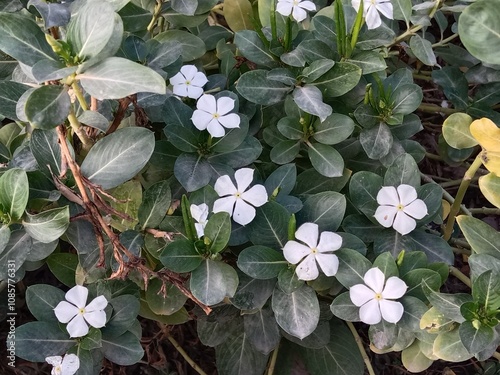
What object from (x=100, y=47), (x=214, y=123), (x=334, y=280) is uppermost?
(x=100, y=47)

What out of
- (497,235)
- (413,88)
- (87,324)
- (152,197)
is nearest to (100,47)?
(152,197)

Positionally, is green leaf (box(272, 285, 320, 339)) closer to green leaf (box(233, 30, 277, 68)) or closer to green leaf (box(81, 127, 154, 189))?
green leaf (box(81, 127, 154, 189))

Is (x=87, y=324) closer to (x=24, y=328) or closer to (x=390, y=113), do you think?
(x=24, y=328)

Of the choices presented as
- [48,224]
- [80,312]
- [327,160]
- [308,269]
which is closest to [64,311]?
[80,312]

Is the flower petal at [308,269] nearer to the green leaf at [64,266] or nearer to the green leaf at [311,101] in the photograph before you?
the green leaf at [311,101]

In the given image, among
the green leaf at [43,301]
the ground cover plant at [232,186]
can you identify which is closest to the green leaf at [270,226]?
the ground cover plant at [232,186]

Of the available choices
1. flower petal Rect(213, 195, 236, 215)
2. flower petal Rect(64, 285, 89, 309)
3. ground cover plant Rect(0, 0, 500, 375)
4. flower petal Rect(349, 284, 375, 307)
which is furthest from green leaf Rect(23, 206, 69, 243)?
flower petal Rect(349, 284, 375, 307)
